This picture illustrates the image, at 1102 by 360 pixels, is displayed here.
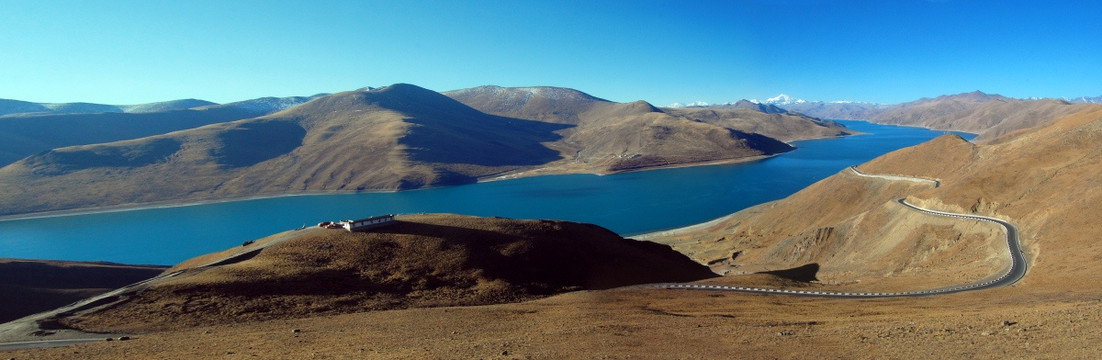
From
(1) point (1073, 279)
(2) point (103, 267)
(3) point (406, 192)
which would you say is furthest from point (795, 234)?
(3) point (406, 192)

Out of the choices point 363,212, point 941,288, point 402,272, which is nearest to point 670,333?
point 402,272

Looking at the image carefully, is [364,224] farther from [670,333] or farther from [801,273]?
[801,273]

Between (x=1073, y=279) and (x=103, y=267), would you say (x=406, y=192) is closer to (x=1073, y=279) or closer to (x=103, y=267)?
(x=103, y=267)

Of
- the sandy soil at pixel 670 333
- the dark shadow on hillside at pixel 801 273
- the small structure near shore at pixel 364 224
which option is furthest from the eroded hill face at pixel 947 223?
the small structure near shore at pixel 364 224

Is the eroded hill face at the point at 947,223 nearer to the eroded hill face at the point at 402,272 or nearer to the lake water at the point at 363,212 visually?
the eroded hill face at the point at 402,272

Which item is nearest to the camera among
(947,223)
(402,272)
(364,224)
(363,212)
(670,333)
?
(670,333)
